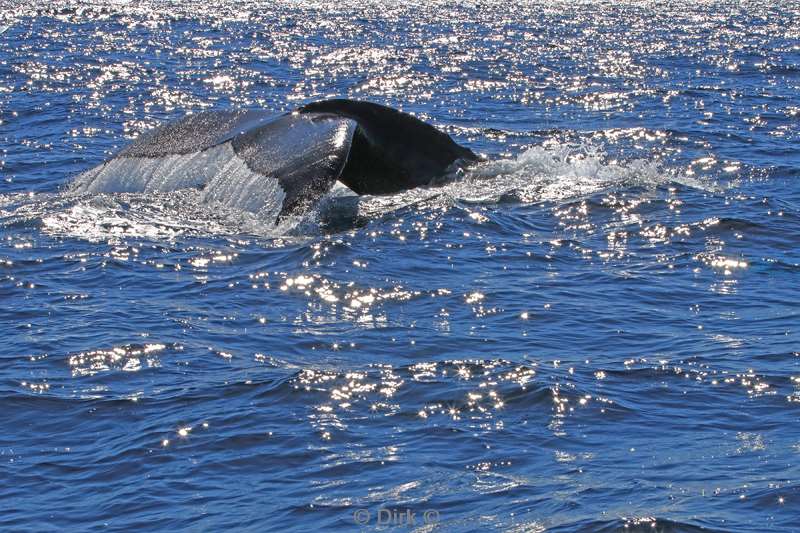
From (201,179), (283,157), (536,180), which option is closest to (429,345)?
(283,157)

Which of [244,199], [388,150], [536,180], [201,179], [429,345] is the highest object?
[388,150]

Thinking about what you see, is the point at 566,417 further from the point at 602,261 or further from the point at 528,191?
the point at 528,191

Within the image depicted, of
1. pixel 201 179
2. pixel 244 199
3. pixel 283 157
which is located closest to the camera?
pixel 283 157

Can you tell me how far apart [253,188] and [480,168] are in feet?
11.1

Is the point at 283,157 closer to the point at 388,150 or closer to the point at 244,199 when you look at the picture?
the point at 244,199

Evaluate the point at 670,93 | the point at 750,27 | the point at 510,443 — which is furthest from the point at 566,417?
the point at 750,27

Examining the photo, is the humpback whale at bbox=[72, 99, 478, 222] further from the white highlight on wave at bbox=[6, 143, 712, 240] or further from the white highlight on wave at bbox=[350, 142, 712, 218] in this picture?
the white highlight on wave at bbox=[350, 142, 712, 218]

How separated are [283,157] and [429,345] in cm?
324

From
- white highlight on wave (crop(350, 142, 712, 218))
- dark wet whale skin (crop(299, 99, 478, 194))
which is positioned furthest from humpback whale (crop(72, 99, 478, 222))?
white highlight on wave (crop(350, 142, 712, 218))

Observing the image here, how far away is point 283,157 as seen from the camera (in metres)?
11.5

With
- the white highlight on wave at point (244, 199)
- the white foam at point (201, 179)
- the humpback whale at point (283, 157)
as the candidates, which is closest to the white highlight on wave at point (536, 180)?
the white highlight on wave at point (244, 199)

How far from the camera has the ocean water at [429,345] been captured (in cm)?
665

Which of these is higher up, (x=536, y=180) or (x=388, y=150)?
(x=388, y=150)

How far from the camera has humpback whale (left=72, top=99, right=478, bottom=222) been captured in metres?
→ 11.3
